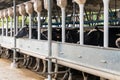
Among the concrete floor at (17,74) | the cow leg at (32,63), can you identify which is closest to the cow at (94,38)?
the concrete floor at (17,74)

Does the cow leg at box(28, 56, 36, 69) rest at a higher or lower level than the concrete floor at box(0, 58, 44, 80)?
higher

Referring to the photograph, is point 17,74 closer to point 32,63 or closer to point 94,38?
point 32,63

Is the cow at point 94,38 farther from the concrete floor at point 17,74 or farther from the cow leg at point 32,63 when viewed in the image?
the cow leg at point 32,63

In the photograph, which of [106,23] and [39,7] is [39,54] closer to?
[39,7]

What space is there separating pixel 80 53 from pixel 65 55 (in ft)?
2.34

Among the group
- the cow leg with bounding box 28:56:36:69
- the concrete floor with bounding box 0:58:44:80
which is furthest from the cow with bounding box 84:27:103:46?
the cow leg with bounding box 28:56:36:69

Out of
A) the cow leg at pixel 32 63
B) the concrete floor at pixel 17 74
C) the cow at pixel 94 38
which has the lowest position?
the concrete floor at pixel 17 74

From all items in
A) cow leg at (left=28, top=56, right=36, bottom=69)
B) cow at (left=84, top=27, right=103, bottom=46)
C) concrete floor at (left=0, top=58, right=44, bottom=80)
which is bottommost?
concrete floor at (left=0, top=58, right=44, bottom=80)

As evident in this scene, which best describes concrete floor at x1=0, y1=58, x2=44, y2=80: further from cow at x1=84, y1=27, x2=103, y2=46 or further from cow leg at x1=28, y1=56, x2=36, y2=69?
cow at x1=84, y1=27, x2=103, y2=46

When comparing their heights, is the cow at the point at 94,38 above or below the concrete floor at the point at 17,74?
above

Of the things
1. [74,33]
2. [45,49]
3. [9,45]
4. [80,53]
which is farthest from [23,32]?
[80,53]

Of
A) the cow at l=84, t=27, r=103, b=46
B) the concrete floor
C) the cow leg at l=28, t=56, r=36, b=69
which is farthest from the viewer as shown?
the cow leg at l=28, t=56, r=36, b=69

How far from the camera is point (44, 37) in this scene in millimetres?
8820

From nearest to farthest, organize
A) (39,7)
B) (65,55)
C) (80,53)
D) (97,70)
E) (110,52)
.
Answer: (110,52), (97,70), (80,53), (65,55), (39,7)
